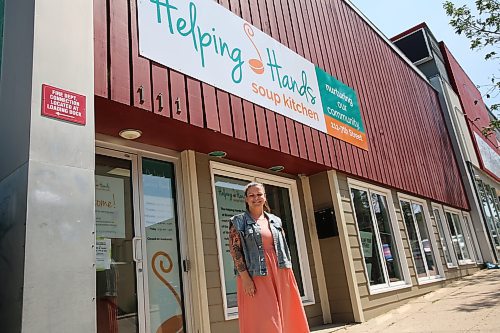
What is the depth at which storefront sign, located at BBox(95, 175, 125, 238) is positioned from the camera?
10.9 ft

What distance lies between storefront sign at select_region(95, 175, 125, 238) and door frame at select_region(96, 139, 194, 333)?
0.45 ft

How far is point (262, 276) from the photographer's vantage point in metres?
2.64

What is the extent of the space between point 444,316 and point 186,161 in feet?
11.9

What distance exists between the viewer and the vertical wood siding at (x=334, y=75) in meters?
3.13

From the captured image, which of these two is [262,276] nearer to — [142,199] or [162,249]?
[162,249]

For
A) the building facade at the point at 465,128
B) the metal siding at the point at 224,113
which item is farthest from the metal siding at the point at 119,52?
the building facade at the point at 465,128

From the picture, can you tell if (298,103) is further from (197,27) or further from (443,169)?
(443,169)

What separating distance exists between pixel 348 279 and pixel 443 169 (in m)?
6.60

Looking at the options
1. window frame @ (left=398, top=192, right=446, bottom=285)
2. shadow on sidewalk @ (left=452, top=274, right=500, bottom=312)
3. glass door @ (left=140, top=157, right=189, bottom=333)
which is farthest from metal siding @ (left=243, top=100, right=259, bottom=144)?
window frame @ (left=398, top=192, right=446, bottom=285)

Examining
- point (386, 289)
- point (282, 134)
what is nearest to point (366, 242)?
point (386, 289)

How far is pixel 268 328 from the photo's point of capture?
249cm

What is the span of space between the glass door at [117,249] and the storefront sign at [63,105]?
113 centimetres

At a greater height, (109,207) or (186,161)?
(186,161)

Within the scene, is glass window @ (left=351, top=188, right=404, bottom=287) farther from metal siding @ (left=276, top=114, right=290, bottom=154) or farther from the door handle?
the door handle
